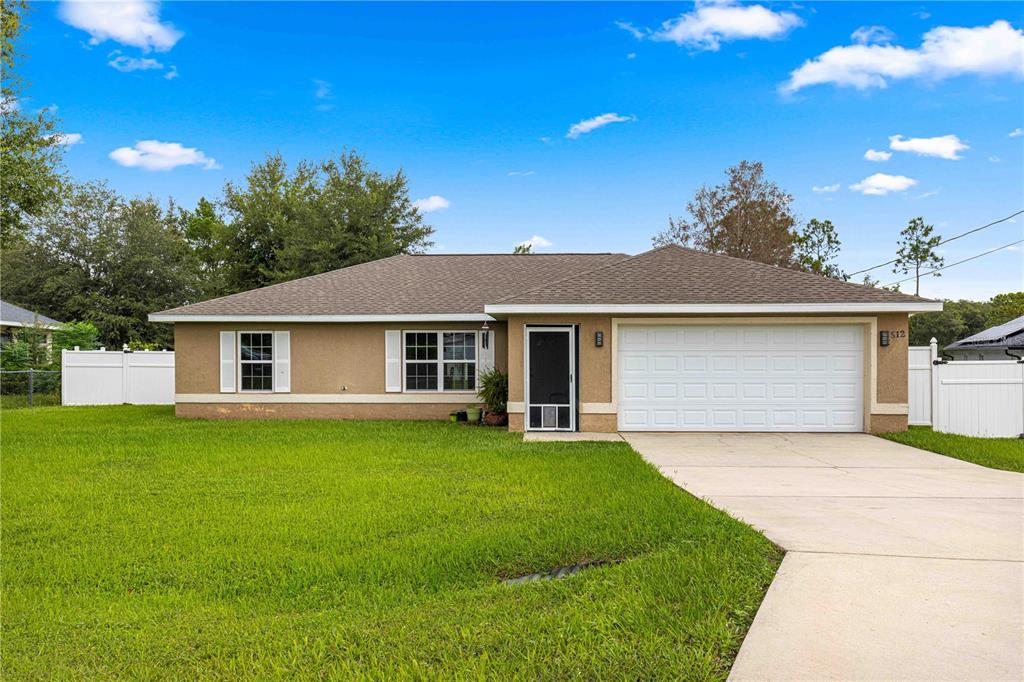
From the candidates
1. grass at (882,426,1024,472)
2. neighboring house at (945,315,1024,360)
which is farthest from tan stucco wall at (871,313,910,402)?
neighboring house at (945,315,1024,360)

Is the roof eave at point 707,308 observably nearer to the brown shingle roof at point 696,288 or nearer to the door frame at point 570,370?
the brown shingle roof at point 696,288

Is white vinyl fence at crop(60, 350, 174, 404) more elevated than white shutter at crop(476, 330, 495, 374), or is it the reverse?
white shutter at crop(476, 330, 495, 374)

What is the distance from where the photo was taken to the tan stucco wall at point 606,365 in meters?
12.0

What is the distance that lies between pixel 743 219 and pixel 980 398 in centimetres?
2603

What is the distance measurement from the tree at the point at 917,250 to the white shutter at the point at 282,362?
4231 centimetres

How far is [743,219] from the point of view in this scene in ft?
119

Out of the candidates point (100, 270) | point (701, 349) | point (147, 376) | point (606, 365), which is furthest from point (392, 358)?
point (100, 270)

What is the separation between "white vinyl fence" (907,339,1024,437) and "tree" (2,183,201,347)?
34973 millimetres

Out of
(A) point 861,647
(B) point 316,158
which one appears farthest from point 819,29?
Result: (B) point 316,158

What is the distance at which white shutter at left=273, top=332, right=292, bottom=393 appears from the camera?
595 inches

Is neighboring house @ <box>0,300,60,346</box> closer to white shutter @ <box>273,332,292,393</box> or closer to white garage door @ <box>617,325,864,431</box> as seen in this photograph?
white shutter @ <box>273,332,292,393</box>

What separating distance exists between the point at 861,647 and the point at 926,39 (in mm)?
18128

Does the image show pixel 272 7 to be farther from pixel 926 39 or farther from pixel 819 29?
pixel 926 39

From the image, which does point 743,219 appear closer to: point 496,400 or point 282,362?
point 496,400
